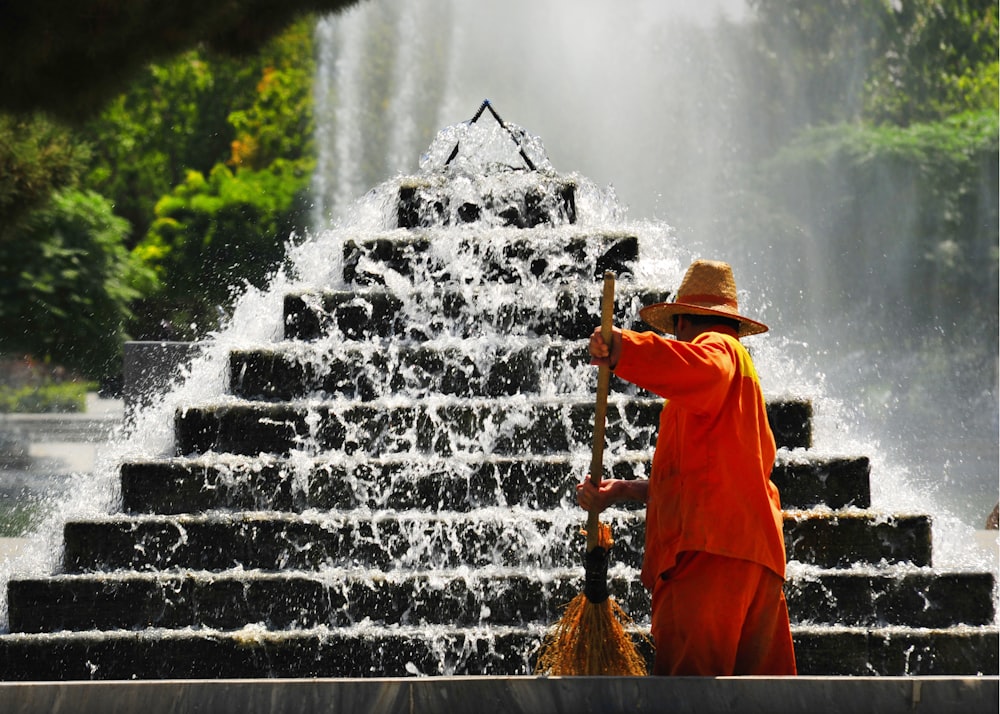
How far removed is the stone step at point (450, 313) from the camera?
22.1ft

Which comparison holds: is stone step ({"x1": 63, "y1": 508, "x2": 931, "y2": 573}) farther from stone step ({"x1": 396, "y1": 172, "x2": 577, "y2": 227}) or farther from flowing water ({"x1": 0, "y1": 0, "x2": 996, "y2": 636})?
flowing water ({"x1": 0, "y1": 0, "x2": 996, "y2": 636})

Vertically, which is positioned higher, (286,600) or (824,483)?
(824,483)

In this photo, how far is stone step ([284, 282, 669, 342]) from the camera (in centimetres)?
674

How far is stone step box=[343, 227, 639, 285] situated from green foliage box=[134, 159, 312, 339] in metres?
16.9

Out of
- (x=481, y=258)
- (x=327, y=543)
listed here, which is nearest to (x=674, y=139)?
(x=481, y=258)

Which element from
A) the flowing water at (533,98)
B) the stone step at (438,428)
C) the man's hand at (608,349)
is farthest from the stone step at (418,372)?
the flowing water at (533,98)

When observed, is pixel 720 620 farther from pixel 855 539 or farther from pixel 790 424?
pixel 790 424

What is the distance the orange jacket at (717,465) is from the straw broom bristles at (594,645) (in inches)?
8.7

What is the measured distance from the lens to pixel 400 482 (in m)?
5.74

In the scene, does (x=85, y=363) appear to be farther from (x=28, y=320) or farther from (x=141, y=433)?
(x=141, y=433)

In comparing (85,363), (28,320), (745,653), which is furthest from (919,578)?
(85,363)

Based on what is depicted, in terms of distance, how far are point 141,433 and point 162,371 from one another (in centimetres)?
299

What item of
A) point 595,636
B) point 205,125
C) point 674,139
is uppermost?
point 205,125

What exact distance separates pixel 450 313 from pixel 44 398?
735 inches
